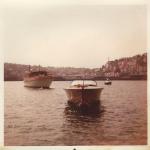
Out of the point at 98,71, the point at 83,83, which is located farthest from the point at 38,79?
the point at 98,71

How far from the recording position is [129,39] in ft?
7.48

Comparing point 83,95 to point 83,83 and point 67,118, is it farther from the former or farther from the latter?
point 67,118

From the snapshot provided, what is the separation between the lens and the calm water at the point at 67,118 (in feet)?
7.35

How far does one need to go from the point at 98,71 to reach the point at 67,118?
413 millimetres

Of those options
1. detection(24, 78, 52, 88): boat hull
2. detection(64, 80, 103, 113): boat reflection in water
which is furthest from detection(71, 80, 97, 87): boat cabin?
detection(24, 78, 52, 88): boat hull

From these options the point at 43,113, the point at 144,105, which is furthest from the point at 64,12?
the point at 144,105

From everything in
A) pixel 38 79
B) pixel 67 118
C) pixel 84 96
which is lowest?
pixel 67 118

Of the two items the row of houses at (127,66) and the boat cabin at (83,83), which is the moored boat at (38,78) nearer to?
the boat cabin at (83,83)

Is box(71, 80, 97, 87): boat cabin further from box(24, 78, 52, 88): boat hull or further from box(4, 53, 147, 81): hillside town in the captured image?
box(24, 78, 52, 88): boat hull

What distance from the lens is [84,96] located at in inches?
90.1

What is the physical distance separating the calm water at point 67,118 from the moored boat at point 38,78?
4 cm

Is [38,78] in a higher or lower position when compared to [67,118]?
higher

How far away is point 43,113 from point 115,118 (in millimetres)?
532

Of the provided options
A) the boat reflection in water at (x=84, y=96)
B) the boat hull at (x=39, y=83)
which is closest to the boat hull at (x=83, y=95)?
the boat reflection in water at (x=84, y=96)
